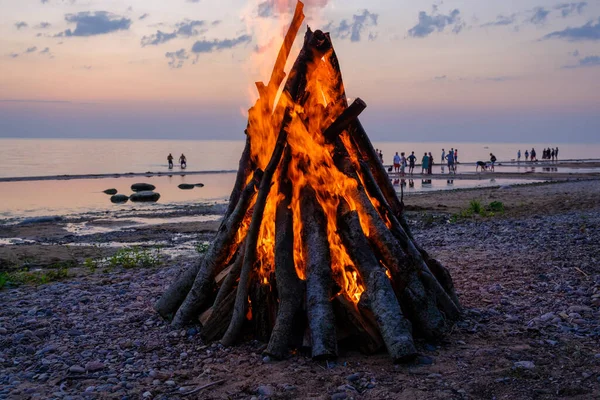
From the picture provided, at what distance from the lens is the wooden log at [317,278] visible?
676 cm

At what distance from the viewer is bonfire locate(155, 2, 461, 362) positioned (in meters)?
7.05

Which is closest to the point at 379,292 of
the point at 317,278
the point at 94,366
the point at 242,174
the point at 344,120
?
the point at 317,278

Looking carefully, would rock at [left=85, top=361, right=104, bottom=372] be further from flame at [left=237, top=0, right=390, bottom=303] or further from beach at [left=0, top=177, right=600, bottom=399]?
flame at [left=237, top=0, right=390, bottom=303]

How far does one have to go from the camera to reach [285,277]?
24.3 ft

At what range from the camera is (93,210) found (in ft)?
116

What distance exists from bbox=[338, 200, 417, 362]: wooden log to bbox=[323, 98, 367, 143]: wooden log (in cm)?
102

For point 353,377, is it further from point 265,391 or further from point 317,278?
point 317,278

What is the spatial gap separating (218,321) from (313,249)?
172cm

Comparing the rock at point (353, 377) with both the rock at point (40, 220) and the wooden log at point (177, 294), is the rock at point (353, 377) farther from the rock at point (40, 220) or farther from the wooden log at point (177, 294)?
the rock at point (40, 220)

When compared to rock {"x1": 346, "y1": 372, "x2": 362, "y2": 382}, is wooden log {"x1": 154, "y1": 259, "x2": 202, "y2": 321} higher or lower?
higher

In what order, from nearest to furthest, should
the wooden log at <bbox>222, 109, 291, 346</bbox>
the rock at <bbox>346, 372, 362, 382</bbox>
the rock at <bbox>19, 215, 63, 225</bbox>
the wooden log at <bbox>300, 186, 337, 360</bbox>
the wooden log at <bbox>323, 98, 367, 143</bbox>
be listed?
the rock at <bbox>346, 372, 362, 382</bbox> < the wooden log at <bbox>300, 186, 337, 360</bbox> < the wooden log at <bbox>222, 109, 291, 346</bbox> < the wooden log at <bbox>323, 98, 367, 143</bbox> < the rock at <bbox>19, 215, 63, 225</bbox>

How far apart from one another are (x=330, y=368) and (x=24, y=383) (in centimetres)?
366

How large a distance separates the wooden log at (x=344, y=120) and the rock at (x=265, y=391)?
12.0 ft

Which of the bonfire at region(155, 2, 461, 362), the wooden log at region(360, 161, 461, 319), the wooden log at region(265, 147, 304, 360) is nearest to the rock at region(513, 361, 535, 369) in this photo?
the bonfire at region(155, 2, 461, 362)
